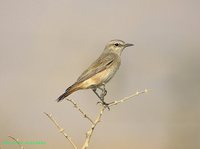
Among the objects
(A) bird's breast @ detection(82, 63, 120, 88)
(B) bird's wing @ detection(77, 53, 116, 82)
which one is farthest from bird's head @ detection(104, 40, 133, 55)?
(A) bird's breast @ detection(82, 63, 120, 88)

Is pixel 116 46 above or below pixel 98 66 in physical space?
above

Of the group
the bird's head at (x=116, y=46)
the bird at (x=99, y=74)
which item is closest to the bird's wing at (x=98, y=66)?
the bird at (x=99, y=74)

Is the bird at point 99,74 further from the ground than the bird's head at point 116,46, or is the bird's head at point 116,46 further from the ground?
the bird's head at point 116,46

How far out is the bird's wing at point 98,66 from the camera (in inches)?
399

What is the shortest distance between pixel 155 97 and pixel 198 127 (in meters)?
3.75

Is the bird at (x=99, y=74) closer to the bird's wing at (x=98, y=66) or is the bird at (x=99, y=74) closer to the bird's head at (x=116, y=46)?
the bird's wing at (x=98, y=66)

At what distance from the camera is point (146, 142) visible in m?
18.3

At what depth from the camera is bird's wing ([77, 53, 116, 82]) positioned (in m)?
10.1

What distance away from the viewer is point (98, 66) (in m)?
10.5

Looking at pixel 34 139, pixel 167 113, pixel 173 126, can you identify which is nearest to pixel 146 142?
pixel 173 126

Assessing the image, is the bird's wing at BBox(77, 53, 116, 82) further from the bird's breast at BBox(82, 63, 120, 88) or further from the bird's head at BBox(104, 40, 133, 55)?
the bird's head at BBox(104, 40, 133, 55)

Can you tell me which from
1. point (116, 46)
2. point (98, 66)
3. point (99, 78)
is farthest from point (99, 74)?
point (116, 46)

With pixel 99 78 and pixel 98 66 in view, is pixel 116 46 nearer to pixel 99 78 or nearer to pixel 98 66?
pixel 98 66

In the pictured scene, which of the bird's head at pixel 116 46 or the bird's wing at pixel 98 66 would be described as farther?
the bird's head at pixel 116 46
